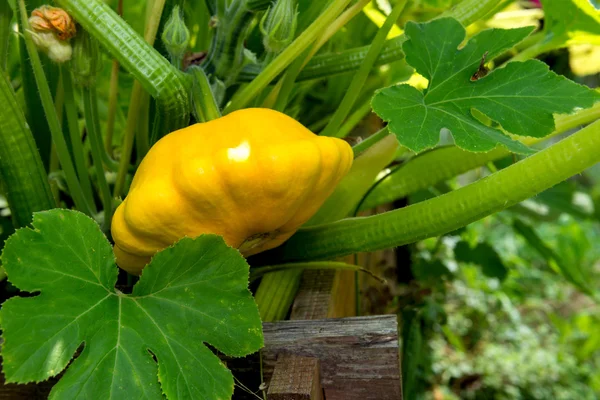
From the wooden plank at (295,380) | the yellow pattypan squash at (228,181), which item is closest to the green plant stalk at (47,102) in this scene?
the yellow pattypan squash at (228,181)

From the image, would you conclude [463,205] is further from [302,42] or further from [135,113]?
[135,113]

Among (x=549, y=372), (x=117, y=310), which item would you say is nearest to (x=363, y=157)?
(x=117, y=310)

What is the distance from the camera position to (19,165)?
29.0 inches

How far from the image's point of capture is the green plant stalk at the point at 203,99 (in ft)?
2.47

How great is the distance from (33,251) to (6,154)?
181 mm

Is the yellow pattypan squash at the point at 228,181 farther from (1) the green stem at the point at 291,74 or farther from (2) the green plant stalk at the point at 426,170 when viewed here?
(2) the green plant stalk at the point at 426,170

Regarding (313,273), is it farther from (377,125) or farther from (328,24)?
(377,125)

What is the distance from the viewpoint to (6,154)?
727mm

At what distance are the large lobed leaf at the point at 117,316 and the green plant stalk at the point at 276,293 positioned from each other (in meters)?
0.19

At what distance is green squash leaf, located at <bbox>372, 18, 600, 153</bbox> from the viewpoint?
0.68m

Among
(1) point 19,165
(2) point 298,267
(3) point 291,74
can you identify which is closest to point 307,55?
(3) point 291,74

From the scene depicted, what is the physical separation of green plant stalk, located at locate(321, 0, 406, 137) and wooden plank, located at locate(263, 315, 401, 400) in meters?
0.32

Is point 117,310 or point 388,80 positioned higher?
point 117,310

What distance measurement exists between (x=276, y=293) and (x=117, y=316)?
0.86 ft
